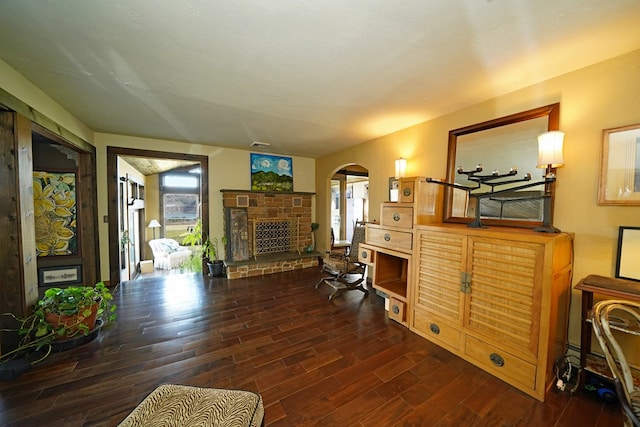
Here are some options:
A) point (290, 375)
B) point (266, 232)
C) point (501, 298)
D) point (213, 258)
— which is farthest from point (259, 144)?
point (501, 298)

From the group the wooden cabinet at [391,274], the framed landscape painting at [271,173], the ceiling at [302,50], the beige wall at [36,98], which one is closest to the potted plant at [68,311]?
the beige wall at [36,98]

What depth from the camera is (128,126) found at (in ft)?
11.2

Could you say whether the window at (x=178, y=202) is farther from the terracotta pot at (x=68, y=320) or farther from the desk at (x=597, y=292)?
the desk at (x=597, y=292)

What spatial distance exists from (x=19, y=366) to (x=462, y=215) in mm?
4219

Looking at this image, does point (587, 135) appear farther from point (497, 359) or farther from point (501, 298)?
point (497, 359)

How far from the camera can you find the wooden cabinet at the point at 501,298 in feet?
5.22

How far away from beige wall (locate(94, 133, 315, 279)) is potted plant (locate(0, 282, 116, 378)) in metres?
1.83

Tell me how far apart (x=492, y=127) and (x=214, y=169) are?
4.45 m

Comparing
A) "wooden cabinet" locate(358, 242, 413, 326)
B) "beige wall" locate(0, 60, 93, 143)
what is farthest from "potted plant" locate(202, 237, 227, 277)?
"wooden cabinet" locate(358, 242, 413, 326)

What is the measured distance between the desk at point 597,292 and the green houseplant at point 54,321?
414cm

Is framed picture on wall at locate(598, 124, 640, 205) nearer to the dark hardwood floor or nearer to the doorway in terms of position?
the dark hardwood floor

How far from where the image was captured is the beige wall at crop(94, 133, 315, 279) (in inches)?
146

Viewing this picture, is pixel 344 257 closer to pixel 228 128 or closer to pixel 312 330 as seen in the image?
pixel 312 330

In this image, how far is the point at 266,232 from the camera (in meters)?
4.92
